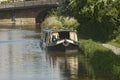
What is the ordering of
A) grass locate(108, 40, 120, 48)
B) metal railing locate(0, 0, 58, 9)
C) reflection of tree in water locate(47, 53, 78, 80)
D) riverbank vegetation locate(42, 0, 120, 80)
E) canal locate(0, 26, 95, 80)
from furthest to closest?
1. metal railing locate(0, 0, 58, 9)
2. grass locate(108, 40, 120, 48)
3. riverbank vegetation locate(42, 0, 120, 80)
4. reflection of tree in water locate(47, 53, 78, 80)
5. canal locate(0, 26, 95, 80)

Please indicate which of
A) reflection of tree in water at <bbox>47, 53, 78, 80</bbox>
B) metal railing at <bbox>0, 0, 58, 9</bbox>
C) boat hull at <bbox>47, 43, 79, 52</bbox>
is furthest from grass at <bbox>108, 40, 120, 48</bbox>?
metal railing at <bbox>0, 0, 58, 9</bbox>

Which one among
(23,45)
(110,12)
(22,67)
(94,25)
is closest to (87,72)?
(22,67)

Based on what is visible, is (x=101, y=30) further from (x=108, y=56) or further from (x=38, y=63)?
(x=108, y=56)

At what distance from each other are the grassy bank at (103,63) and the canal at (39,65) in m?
0.60

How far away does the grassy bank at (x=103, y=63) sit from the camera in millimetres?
29758

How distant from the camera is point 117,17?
4906 cm

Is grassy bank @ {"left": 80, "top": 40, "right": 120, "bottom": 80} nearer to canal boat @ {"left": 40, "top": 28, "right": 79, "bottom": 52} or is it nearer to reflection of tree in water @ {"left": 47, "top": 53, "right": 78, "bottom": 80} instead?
reflection of tree in water @ {"left": 47, "top": 53, "right": 78, "bottom": 80}

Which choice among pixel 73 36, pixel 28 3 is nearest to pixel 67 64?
pixel 73 36

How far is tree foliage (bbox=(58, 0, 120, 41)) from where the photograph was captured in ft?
160

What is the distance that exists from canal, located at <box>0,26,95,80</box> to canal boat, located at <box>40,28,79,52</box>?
3.55 feet

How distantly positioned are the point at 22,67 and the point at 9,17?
76.0m

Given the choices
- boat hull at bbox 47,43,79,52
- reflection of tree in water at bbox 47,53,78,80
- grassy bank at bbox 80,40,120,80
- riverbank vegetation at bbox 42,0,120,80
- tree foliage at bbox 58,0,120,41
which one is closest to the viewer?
grassy bank at bbox 80,40,120,80

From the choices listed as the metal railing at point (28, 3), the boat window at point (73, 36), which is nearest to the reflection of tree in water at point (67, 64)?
the boat window at point (73, 36)

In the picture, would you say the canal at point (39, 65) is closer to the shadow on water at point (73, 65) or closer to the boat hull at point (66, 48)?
the shadow on water at point (73, 65)
